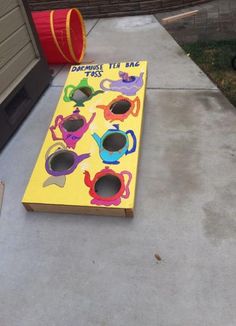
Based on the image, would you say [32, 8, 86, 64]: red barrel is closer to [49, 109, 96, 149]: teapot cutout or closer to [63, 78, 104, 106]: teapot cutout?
[63, 78, 104, 106]: teapot cutout

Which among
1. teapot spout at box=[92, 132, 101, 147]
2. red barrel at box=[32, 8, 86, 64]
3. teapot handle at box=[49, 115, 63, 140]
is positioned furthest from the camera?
red barrel at box=[32, 8, 86, 64]

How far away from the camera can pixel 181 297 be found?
Answer: 1777 millimetres

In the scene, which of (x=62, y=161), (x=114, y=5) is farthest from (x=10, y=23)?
(x=114, y=5)

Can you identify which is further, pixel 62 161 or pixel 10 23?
pixel 10 23

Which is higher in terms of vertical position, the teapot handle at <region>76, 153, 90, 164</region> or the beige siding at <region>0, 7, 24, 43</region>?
the beige siding at <region>0, 7, 24, 43</region>

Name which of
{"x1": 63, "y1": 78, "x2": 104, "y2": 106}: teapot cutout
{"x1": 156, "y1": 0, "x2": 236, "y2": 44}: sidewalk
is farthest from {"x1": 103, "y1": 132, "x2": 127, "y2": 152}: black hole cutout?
{"x1": 156, "y1": 0, "x2": 236, "y2": 44}: sidewalk

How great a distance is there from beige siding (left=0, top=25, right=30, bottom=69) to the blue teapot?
3.87 ft

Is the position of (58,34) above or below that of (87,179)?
above

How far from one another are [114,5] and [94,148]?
3613 mm

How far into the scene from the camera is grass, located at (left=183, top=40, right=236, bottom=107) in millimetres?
3264

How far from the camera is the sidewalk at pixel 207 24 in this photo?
4.25 meters

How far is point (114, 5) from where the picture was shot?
5113mm

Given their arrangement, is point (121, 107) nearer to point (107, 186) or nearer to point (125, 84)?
point (125, 84)

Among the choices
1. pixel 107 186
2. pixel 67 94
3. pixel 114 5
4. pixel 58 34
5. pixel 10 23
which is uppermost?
pixel 10 23
